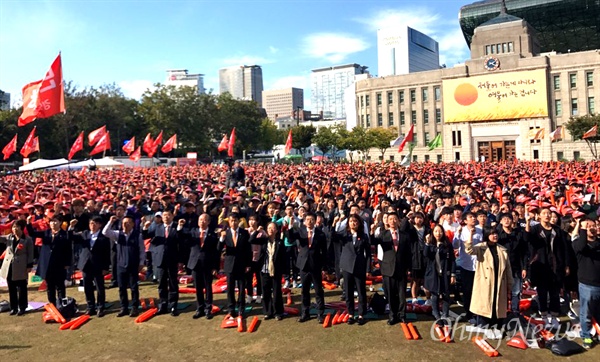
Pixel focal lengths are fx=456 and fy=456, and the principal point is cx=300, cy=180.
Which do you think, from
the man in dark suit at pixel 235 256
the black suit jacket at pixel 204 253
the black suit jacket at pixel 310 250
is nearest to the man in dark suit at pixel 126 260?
the black suit jacket at pixel 204 253

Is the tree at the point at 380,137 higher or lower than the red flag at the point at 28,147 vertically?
higher

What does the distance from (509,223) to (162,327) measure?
6.15 m

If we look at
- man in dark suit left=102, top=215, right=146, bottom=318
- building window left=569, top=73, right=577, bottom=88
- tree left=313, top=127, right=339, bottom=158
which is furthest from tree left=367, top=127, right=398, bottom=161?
man in dark suit left=102, top=215, right=146, bottom=318

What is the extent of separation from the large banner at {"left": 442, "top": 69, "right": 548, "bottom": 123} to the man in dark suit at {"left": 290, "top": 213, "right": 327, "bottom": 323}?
55851 millimetres

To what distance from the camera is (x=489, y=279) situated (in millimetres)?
6820

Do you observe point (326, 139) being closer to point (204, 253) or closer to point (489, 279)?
point (204, 253)

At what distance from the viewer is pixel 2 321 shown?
27.4ft

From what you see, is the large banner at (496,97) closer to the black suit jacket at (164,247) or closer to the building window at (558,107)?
the building window at (558,107)

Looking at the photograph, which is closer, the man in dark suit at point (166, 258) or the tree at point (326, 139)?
the man in dark suit at point (166, 258)

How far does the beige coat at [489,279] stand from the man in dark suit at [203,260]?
4334mm

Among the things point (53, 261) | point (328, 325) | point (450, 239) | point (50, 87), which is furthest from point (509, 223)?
point (50, 87)

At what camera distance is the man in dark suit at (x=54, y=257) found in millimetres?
8523

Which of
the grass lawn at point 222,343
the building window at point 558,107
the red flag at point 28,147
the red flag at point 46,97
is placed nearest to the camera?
the grass lawn at point 222,343

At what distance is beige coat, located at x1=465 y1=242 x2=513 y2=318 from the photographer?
6.82 m
